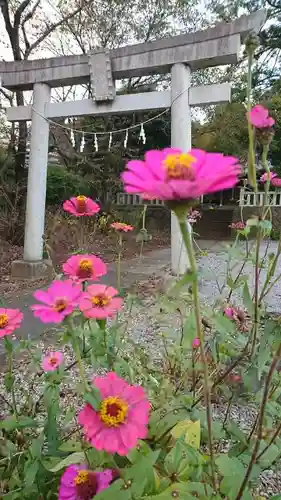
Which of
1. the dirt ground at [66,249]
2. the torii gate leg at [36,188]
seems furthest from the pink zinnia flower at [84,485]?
the torii gate leg at [36,188]

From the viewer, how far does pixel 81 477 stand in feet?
1.61

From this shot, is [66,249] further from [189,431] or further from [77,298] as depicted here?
[77,298]

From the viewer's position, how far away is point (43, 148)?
4.05 meters

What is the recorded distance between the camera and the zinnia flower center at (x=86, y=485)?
1.57 feet

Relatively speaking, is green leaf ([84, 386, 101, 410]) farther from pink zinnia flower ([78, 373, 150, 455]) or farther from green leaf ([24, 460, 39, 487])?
green leaf ([24, 460, 39, 487])

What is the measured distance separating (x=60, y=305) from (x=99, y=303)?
0.07 metres

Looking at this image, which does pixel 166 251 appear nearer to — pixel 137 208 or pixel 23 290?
pixel 137 208

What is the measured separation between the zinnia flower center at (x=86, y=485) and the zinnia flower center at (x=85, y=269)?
0.26 m

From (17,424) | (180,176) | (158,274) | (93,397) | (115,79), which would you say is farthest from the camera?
(158,274)

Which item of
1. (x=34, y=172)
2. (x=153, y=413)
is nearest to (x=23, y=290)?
(x=34, y=172)

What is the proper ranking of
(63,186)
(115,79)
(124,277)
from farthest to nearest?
(63,186)
(124,277)
(115,79)

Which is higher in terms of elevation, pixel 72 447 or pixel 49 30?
pixel 49 30

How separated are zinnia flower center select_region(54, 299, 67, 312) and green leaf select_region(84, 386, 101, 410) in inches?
3.9

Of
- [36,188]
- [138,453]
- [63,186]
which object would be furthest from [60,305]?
[63,186]
